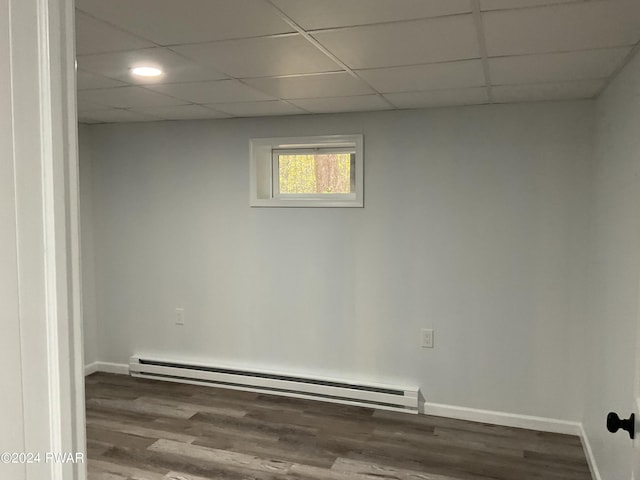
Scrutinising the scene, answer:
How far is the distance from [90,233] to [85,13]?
301 centimetres

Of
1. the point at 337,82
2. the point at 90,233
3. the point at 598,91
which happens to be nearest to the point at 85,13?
the point at 337,82

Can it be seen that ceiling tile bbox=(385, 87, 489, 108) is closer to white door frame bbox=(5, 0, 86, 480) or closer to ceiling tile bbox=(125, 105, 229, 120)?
ceiling tile bbox=(125, 105, 229, 120)

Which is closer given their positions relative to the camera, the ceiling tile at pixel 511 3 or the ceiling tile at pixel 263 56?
the ceiling tile at pixel 511 3

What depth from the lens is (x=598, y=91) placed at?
291 centimetres

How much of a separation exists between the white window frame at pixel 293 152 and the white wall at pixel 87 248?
4.91ft

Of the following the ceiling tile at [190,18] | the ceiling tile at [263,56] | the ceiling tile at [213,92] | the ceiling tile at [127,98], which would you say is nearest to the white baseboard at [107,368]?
the ceiling tile at [127,98]

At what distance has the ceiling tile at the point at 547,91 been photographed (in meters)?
2.76

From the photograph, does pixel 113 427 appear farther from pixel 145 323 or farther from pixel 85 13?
pixel 85 13

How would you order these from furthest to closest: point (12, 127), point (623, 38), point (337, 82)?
point (337, 82) → point (623, 38) → point (12, 127)

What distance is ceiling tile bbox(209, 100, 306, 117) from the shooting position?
3.30 meters

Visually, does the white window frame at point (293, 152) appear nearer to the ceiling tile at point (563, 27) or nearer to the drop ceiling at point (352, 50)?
the drop ceiling at point (352, 50)

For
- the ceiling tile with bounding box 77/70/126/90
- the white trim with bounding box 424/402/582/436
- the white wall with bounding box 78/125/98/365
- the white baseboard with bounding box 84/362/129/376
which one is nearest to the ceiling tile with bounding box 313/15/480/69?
the ceiling tile with bounding box 77/70/126/90

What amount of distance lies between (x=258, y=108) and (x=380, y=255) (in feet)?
4.28

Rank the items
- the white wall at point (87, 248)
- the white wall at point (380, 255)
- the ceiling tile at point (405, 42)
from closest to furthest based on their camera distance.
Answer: the ceiling tile at point (405, 42)
the white wall at point (380, 255)
the white wall at point (87, 248)
